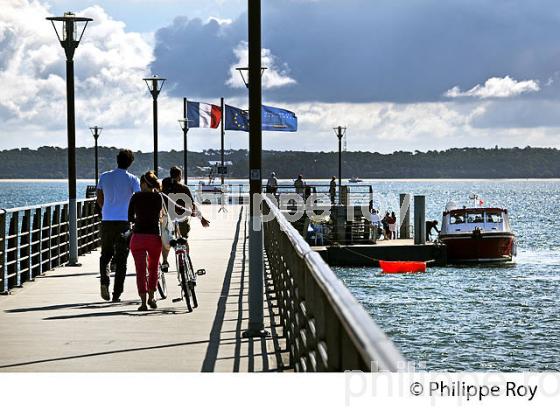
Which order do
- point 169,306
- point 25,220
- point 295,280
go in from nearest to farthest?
point 295,280 < point 169,306 < point 25,220

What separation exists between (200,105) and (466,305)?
32033 mm

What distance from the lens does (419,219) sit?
5584 centimetres

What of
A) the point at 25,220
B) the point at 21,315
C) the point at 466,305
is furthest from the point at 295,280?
the point at 466,305

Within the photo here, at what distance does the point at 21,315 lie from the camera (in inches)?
559

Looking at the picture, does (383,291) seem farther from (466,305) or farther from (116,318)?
(116,318)

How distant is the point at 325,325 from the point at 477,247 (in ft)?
171

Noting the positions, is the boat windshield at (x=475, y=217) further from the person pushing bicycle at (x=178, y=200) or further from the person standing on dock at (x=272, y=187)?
the person pushing bicycle at (x=178, y=200)

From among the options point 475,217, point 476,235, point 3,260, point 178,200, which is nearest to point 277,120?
point 475,217

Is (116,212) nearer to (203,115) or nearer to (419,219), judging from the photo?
(419,219)

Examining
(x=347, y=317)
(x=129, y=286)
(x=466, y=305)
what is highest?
(x=347, y=317)

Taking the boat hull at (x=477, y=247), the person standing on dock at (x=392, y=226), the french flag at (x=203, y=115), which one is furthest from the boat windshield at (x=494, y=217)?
the french flag at (x=203, y=115)

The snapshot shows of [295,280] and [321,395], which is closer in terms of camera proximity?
[321,395]

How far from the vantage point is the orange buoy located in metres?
55.8

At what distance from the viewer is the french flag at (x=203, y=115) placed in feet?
239
